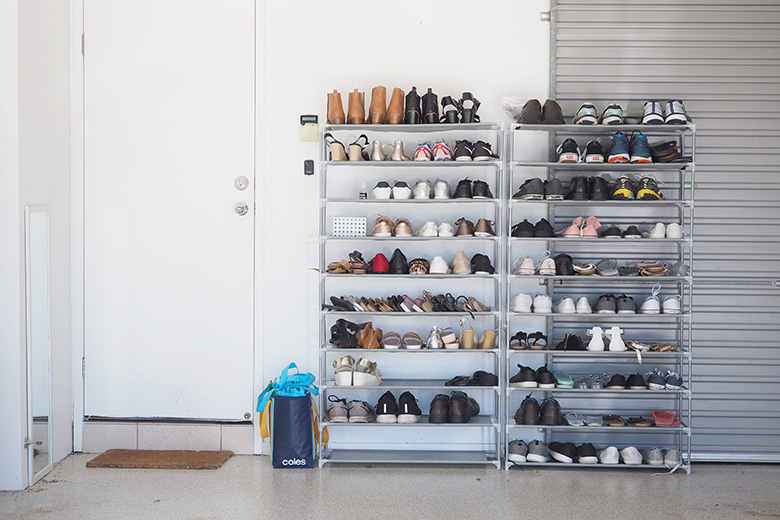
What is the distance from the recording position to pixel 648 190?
186 inches

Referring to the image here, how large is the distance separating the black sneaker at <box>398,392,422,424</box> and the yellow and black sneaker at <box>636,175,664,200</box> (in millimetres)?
1932

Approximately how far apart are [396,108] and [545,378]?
1963 millimetres

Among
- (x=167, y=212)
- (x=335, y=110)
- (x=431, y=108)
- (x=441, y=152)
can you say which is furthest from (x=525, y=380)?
(x=167, y=212)

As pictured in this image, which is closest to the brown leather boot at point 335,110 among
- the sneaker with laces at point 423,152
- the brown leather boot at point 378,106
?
the brown leather boot at point 378,106

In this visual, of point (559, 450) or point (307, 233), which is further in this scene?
point (307, 233)

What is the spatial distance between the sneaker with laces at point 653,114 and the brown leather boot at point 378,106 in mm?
1650

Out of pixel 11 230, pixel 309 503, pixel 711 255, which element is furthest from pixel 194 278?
pixel 711 255

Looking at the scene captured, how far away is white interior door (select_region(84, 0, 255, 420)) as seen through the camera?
5.12m

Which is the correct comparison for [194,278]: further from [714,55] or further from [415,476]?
[714,55]

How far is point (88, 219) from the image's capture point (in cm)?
519

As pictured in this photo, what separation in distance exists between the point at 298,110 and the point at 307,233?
2.74 feet

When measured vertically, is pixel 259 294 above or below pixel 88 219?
below

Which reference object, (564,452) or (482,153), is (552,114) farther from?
(564,452)

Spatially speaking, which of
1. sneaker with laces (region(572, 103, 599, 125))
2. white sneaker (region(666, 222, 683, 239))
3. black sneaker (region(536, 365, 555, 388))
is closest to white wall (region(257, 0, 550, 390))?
sneaker with laces (region(572, 103, 599, 125))
